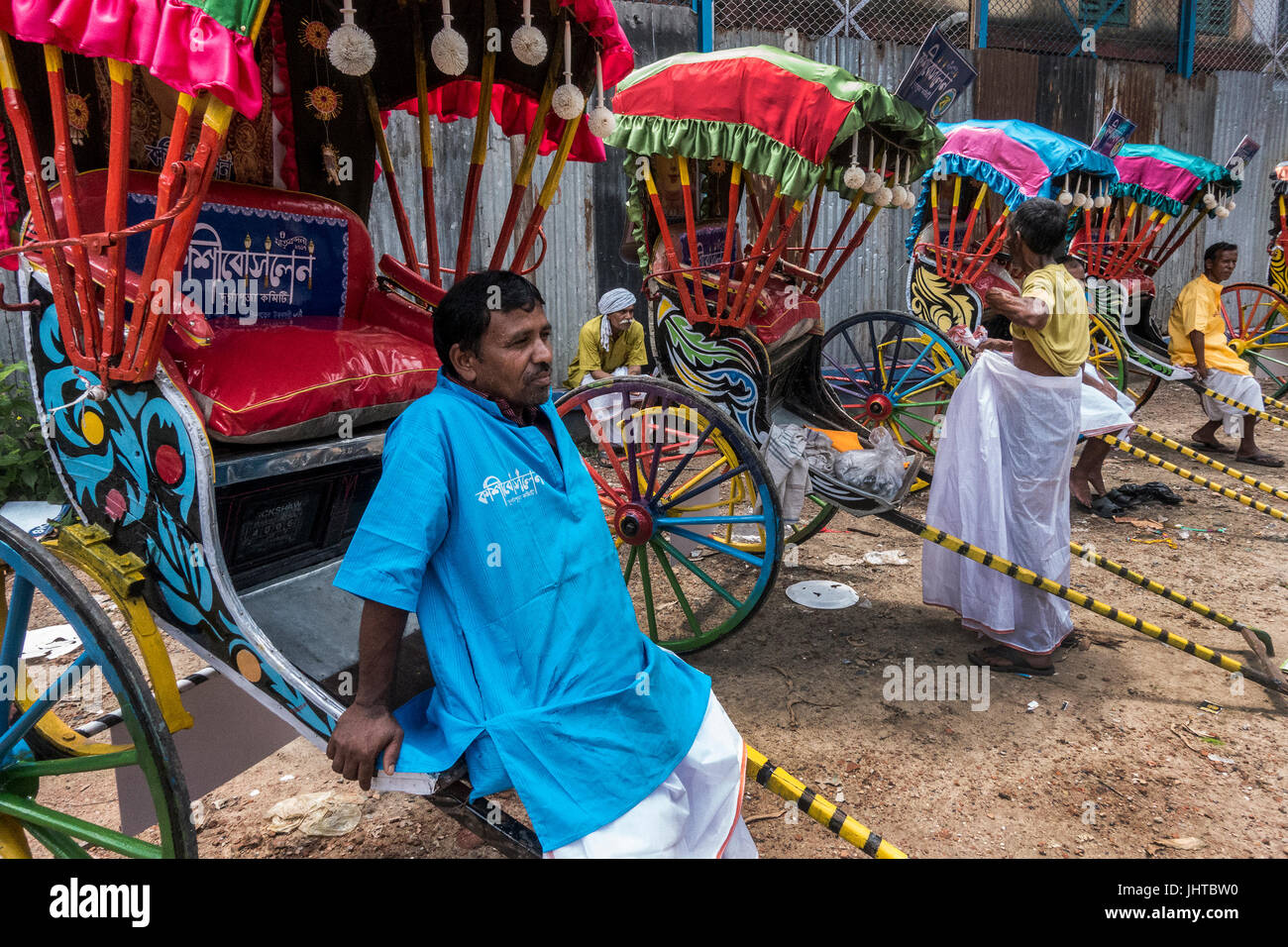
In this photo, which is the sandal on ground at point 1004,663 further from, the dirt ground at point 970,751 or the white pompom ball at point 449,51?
the white pompom ball at point 449,51

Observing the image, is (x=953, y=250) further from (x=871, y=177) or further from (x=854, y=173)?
(x=854, y=173)

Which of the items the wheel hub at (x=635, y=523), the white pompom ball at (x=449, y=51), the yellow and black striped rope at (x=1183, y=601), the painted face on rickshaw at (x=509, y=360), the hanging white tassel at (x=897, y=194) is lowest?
the yellow and black striped rope at (x=1183, y=601)

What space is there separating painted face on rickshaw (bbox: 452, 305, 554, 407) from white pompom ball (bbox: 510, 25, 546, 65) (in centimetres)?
99

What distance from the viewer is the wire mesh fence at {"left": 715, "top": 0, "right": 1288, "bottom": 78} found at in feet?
28.6

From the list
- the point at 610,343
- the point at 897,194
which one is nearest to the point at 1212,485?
the point at 897,194

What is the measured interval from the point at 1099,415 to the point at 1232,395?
3.11 m

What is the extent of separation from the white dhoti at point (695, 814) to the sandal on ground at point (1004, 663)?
2248 millimetres

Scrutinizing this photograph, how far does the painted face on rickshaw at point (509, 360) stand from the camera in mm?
1736

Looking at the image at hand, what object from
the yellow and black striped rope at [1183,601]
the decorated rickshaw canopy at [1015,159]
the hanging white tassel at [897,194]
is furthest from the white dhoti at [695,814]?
the decorated rickshaw canopy at [1015,159]

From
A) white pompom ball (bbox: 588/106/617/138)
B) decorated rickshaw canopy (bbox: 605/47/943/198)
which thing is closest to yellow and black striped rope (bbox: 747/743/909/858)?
white pompom ball (bbox: 588/106/617/138)

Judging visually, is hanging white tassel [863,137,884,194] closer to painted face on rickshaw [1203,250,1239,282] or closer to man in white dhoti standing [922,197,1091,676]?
man in white dhoti standing [922,197,1091,676]

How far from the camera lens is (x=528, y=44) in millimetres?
2352

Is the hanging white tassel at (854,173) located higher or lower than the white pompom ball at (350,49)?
lower

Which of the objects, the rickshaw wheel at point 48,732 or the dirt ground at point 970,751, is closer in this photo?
the rickshaw wheel at point 48,732
